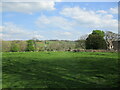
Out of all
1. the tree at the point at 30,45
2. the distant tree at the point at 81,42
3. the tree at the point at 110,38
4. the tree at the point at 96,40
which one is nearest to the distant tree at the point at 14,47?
the tree at the point at 30,45

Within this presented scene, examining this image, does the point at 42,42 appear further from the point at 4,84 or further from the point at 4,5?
the point at 4,84

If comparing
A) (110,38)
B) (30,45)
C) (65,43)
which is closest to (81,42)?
(65,43)

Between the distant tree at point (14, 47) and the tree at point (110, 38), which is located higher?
the tree at point (110, 38)

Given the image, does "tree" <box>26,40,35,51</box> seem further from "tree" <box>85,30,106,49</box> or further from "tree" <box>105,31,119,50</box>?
"tree" <box>105,31,119,50</box>

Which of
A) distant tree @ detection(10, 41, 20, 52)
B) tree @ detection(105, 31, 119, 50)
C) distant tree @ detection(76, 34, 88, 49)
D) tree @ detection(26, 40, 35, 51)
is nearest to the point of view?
distant tree @ detection(10, 41, 20, 52)

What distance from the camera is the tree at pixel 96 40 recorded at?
13.0 m

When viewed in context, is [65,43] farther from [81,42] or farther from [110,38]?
[110,38]

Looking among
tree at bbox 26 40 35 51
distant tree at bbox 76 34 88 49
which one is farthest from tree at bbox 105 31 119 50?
tree at bbox 26 40 35 51

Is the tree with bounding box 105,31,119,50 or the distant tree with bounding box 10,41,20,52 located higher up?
the tree with bounding box 105,31,119,50

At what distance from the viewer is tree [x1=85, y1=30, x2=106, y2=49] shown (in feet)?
42.8

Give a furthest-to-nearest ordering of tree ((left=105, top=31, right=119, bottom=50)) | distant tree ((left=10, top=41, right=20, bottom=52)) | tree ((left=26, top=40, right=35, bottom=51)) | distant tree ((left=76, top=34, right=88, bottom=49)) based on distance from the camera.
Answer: distant tree ((left=76, top=34, right=88, bottom=49)) < tree ((left=105, top=31, right=119, bottom=50)) < tree ((left=26, top=40, right=35, bottom=51)) < distant tree ((left=10, top=41, right=20, bottom=52))

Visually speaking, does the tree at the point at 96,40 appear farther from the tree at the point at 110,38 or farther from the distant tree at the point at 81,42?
the distant tree at the point at 81,42

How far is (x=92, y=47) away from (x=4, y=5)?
11234mm

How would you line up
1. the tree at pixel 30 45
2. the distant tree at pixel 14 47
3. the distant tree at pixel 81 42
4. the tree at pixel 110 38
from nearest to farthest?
the distant tree at pixel 14 47
the tree at pixel 30 45
the tree at pixel 110 38
the distant tree at pixel 81 42
